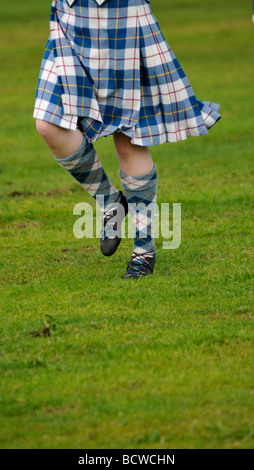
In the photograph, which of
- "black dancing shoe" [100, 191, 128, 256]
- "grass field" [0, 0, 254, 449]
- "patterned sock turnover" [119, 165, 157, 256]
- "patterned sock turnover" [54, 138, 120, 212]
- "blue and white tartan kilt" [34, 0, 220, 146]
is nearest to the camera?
"grass field" [0, 0, 254, 449]

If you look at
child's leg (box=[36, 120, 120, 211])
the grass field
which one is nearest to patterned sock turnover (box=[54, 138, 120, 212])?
child's leg (box=[36, 120, 120, 211])

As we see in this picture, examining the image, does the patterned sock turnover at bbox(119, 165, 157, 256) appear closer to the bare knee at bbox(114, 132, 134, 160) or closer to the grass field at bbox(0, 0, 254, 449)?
the bare knee at bbox(114, 132, 134, 160)

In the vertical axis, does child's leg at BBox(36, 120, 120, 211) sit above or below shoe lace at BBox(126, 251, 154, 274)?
above

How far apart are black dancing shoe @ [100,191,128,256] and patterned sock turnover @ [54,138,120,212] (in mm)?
41

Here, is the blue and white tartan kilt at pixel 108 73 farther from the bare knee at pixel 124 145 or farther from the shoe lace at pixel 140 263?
the shoe lace at pixel 140 263

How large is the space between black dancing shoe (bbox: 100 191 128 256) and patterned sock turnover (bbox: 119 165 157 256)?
0.08 meters

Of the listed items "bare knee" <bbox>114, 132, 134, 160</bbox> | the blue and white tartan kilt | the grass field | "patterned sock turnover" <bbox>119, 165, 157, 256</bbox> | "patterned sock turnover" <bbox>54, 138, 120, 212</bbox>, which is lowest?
the grass field

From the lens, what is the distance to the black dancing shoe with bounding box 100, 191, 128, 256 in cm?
446

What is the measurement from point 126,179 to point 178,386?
164 cm

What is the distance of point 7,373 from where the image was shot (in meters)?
3.22

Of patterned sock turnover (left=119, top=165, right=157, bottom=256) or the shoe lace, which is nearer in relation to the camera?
patterned sock turnover (left=119, top=165, right=157, bottom=256)

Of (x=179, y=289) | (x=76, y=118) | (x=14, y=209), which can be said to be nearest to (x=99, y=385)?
(x=179, y=289)

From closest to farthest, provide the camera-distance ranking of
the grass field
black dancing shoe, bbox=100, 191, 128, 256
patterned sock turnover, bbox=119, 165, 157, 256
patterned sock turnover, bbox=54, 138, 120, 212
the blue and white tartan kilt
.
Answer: the grass field → the blue and white tartan kilt → patterned sock turnover, bbox=54, 138, 120, 212 → patterned sock turnover, bbox=119, 165, 157, 256 → black dancing shoe, bbox=100, 191, 128, 256
